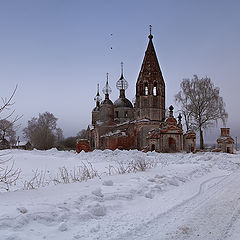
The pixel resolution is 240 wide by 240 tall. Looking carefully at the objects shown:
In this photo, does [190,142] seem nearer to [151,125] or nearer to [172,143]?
[172,143]

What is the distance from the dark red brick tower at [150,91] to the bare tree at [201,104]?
4.25 m

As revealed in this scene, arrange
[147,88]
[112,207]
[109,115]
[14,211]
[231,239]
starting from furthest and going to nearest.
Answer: [109,115] → [147,88] → [112,207] → [14,211] → [231,239]

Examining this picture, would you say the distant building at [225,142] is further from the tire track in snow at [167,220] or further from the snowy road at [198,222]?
the snowy road at [198,222]

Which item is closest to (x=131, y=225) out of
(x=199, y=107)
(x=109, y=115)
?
(x=199, y=107)

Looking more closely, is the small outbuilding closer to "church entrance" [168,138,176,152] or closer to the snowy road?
"church entrance" [168,138,176,152]

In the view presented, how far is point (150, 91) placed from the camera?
109ft

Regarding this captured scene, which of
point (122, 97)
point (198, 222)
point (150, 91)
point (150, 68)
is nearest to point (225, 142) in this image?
point (150, 91)

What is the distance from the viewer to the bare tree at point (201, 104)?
112 feet

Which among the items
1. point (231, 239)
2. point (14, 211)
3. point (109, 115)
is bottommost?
point (231, 239)

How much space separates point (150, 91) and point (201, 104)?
24.5ft

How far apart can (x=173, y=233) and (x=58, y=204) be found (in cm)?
213

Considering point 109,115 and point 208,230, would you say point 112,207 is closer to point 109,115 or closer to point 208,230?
point 208,230

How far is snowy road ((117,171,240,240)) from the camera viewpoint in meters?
3.58

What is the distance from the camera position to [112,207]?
493 centimetres
